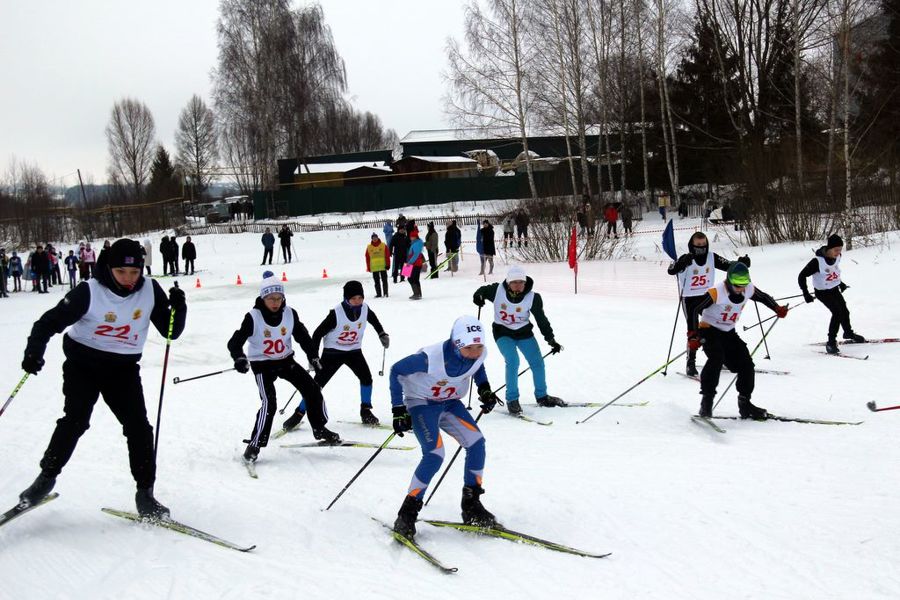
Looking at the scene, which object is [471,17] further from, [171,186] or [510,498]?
[171,186]

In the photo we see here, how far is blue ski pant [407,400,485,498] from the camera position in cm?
477

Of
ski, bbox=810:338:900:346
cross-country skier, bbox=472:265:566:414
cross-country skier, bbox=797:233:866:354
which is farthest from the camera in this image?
ski, bbox=810:338:900:346

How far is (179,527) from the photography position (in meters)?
4.80

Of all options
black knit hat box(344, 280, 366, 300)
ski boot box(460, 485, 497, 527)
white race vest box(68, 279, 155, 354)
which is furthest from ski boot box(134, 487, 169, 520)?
black knit hat box(344, 280, 366, 300)

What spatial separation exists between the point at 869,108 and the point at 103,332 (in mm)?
32208

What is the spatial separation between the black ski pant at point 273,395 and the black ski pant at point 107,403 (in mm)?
1354

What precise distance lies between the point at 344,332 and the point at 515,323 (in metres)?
1.83

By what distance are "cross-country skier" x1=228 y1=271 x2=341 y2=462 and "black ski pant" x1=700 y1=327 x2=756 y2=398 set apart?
140 inches

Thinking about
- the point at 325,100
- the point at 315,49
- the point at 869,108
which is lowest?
the point at 869,108

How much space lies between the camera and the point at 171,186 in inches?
2404

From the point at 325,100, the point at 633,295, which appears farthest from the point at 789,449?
the point at 325,100

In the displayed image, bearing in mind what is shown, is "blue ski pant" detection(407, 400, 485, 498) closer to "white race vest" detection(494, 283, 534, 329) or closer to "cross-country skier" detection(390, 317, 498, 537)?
"cross-country skier" detection(390, 317, 498, 537)

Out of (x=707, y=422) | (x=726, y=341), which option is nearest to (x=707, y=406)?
(x=707, y=422)

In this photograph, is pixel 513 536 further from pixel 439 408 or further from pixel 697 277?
pixel 697 277
